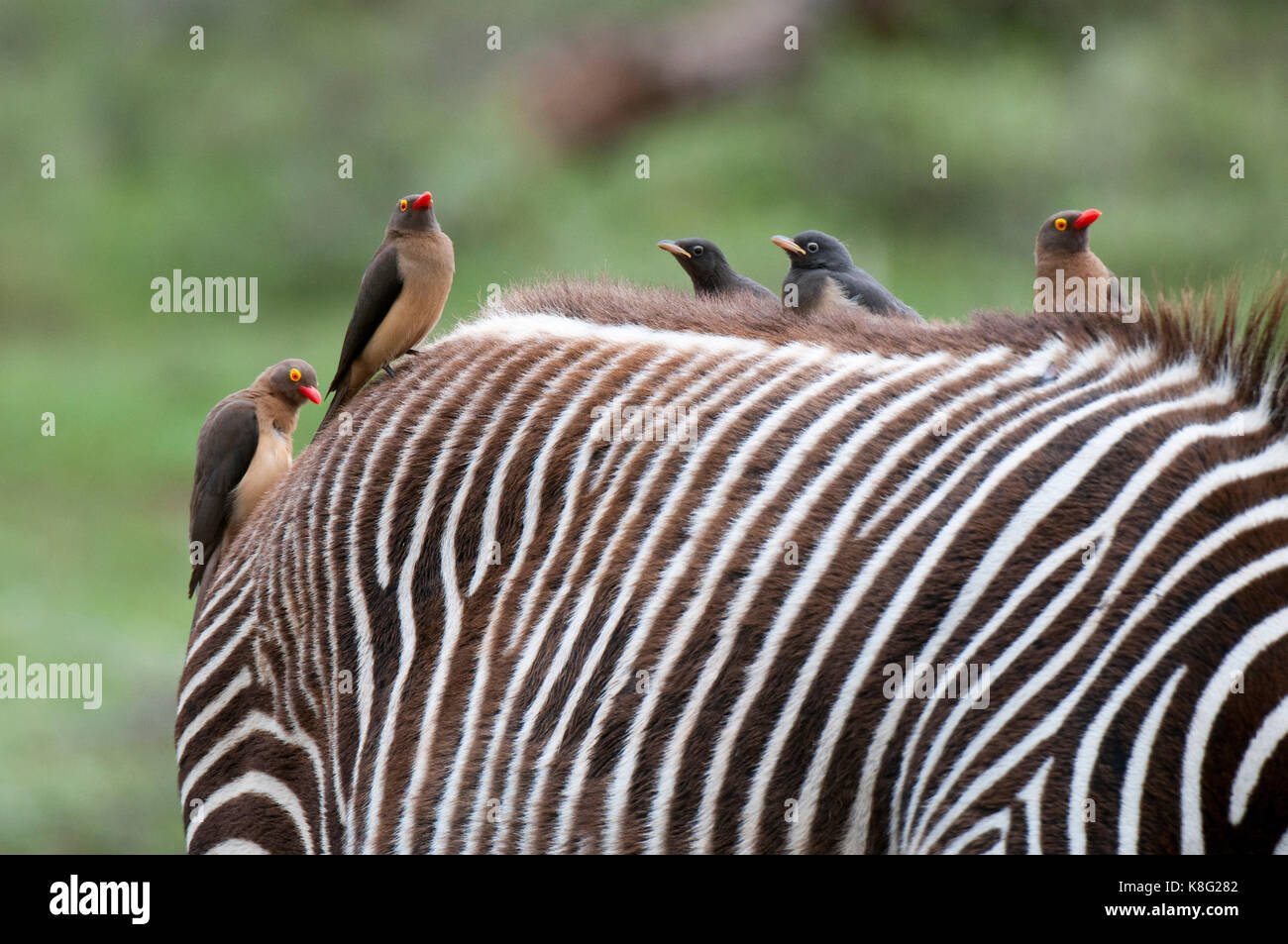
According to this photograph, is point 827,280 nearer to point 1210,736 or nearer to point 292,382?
point 292,382

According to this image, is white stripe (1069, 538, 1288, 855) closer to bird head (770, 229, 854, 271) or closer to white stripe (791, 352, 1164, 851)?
white stripe (791, 352, 1164, 851)

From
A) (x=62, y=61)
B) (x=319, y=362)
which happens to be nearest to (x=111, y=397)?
(x=319, y=362)

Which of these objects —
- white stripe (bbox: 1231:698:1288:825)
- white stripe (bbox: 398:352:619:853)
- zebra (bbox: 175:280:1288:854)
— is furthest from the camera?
white stripe (bbox: 398:352:619:853)

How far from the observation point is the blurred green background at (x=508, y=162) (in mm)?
13742

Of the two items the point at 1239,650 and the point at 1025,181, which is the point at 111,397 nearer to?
the point at 1025,181

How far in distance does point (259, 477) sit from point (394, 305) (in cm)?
60

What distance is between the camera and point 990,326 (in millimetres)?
3127

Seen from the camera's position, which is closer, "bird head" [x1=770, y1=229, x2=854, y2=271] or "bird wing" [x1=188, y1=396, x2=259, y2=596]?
"bird wing" [x1=188, y1=396, x2=259, y2=596]

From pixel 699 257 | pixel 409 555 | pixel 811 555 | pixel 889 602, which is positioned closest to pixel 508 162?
pixel 699 257

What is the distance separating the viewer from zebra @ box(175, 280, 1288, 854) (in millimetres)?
2447

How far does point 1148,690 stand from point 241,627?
217 cm

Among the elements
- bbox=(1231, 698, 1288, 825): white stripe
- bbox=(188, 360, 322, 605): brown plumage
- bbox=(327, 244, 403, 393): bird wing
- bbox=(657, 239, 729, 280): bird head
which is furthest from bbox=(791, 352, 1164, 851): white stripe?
bbox=(657, 239, 729, 280): bird head

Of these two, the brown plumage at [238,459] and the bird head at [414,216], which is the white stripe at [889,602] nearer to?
the brown plumage at [238,459]


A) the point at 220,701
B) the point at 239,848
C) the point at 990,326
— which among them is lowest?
the point at 239,848
